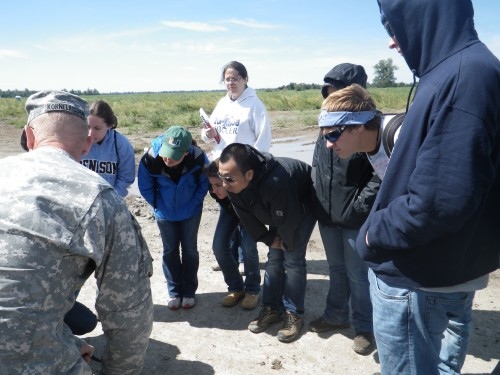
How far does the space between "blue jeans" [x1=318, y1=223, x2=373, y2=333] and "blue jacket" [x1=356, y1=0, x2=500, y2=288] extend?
1546 mm

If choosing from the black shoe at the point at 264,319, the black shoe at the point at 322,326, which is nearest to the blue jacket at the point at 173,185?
the black shoe at the point at 264,319

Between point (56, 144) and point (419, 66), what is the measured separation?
1.45 m

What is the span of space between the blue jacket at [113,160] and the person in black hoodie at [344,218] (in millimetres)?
1712

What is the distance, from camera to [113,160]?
396 centimetres

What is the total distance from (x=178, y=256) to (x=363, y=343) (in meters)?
1.72

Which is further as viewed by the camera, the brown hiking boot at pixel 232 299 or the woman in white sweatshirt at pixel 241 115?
the woman in white sweatshirt at pixel 241 115

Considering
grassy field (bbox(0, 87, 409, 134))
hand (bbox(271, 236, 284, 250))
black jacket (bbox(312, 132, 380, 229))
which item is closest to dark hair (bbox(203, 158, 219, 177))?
hand (bbox(271, 236, 284, 250))

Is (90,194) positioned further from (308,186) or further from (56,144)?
(308,186)

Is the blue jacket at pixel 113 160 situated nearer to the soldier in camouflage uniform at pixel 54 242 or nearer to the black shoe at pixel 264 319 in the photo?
the black shoe at pixel 264 319

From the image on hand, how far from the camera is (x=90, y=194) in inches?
69.0

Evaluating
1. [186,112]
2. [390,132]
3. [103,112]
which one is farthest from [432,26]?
[186,112]

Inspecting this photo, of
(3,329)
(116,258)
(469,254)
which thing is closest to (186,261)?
(116,258)

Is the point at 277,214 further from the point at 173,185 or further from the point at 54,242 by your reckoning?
the point at 54,242

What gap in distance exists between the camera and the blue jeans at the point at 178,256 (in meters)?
3.92
